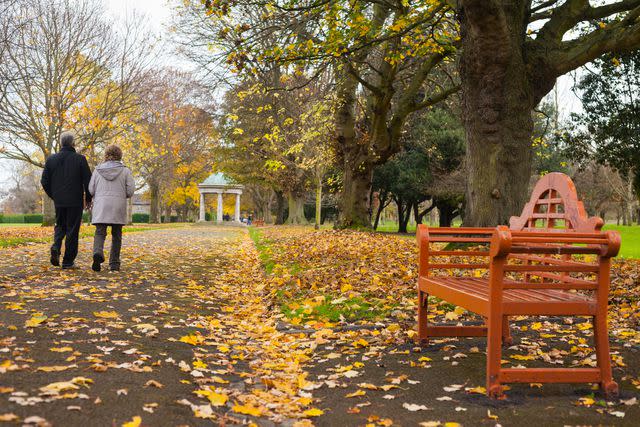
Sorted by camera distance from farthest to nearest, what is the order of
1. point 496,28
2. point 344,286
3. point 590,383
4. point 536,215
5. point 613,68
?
point 613,68 → point 496,28 → point 344,286 → point 536,215 → point 590,383

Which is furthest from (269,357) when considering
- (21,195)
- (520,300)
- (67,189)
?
(21,195)

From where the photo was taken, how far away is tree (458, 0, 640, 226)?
895cm

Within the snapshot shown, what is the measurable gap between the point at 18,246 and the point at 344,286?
10.4 metres

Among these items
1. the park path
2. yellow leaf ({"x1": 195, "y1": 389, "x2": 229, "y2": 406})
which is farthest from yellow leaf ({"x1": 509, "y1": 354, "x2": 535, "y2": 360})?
yellow leaf ({"x1": 195, "y1": 389, "x2": 229, "y2": 406})

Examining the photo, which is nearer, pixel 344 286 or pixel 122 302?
pixel 122 302

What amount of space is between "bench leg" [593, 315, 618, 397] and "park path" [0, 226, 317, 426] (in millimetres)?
1948

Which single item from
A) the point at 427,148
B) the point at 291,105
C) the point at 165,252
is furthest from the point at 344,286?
the point at 427,148

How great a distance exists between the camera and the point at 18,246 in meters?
14.1

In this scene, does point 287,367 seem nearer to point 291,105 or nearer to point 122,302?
point 122,302

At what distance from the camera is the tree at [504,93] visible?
8.95 meters

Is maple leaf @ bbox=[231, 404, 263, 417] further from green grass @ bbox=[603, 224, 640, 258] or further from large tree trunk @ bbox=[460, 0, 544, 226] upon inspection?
green grass @ bbox=[603, 224, 640, 258]

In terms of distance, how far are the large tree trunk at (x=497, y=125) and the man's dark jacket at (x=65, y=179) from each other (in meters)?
6.39

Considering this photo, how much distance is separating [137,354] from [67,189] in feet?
17.7

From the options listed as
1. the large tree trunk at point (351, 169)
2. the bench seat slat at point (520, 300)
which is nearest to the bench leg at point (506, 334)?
the bench seat slat at point (520, 300)
